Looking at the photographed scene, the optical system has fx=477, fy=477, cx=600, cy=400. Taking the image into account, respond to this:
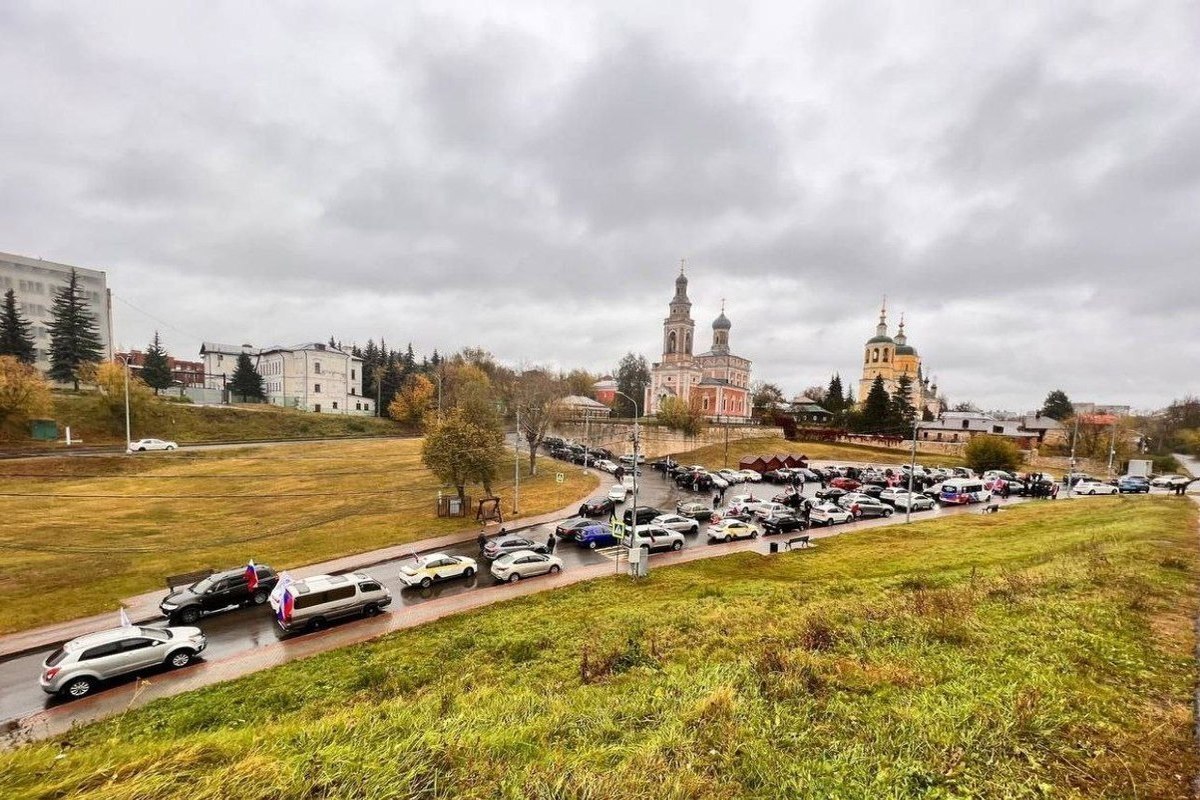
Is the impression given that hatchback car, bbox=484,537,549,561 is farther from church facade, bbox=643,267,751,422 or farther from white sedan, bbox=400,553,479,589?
church facade, bbox=643,267,751,422

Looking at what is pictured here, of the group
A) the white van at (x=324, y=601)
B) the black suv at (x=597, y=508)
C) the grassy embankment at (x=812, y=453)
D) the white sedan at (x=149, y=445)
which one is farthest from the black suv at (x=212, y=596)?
the grassy embankment at (x=812, y=453)

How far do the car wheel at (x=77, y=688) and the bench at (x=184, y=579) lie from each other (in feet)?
21.4

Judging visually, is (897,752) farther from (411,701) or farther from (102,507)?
(102,507)

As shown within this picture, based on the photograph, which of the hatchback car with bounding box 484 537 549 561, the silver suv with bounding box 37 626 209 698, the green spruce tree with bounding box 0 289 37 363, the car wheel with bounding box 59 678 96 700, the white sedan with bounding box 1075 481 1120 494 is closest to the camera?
the silver suv with bounding box 37 626 209 698

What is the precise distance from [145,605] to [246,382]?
7903 centimetres

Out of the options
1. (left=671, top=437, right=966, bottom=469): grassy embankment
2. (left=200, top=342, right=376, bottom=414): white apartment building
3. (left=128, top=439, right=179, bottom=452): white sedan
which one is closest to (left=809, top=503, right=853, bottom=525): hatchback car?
(left=671, top=437, right=966, bottom=469): grassy embankment

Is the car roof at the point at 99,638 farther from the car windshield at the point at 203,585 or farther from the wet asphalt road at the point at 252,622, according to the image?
the car windshield at the point at 203,585

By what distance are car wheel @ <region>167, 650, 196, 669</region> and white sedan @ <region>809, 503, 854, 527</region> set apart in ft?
101

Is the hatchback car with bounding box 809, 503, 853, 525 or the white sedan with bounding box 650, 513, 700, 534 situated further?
the hatchback car with bounding box 809, 503, 853, 525

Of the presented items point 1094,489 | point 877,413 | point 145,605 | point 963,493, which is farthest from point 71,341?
point 1094,489

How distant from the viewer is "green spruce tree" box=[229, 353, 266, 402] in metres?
83.1

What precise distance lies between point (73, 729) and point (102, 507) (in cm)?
2911

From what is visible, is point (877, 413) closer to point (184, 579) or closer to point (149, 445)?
point (184, 579)

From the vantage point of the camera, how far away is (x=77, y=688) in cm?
1271
